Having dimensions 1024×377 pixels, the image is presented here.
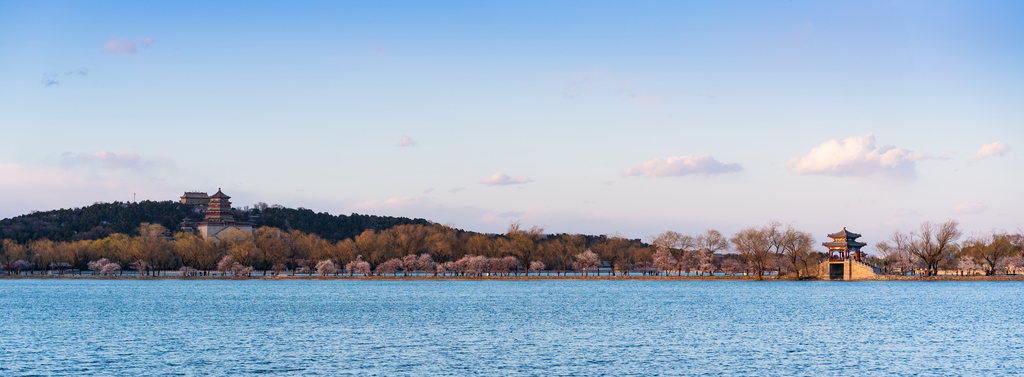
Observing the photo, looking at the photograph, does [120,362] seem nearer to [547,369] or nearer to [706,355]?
[547,369]

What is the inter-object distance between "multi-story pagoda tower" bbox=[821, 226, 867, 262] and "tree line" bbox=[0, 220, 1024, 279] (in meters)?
3.42

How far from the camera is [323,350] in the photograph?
40.5m

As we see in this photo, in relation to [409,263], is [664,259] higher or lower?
higher

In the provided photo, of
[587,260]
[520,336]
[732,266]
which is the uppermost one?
[587,260]

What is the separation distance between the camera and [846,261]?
406 feet

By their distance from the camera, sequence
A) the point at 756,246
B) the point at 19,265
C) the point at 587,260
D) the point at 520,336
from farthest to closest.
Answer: the point at 19,265 < the point at 587,260 < the point at 756,246 < the point at 520,336

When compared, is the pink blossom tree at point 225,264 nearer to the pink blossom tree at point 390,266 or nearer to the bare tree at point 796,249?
the pink blossom tree at point 390,266

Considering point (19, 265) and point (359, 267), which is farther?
point (19, 265)

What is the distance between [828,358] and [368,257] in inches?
4272

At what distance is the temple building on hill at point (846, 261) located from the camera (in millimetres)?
122125

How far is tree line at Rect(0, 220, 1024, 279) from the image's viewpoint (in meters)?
125

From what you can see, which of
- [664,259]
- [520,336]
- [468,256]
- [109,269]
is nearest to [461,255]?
[468,256]

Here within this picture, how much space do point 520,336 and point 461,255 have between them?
337ft

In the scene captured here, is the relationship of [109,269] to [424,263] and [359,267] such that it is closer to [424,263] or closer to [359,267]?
[359,267]
